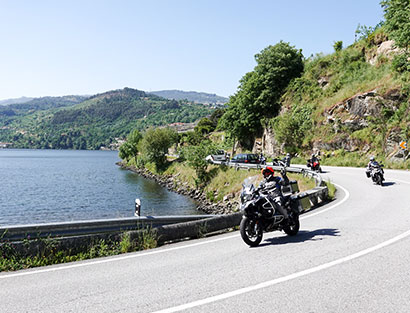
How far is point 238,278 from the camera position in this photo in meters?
5.50

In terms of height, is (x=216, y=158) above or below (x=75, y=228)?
above

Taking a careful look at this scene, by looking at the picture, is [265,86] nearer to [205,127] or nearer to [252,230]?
[252,230]

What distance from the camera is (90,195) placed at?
40.9 meters

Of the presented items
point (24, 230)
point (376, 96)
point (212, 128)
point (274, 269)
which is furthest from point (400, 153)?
point (212, 128)

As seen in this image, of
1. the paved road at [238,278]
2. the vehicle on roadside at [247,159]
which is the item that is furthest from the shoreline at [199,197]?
the paved road at [238,278]

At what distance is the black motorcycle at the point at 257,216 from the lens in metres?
7.63

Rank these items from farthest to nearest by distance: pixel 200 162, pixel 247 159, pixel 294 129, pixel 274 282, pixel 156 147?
pixel 156 147
pixel 294 129
pixel 200 162
pixel 247 159
pixel 274 282

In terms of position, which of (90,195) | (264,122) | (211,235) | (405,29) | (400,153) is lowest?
(90,195)

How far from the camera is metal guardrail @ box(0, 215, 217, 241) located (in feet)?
A: 23.6

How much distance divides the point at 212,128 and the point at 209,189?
67520mm

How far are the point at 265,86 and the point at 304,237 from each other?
4861 cm

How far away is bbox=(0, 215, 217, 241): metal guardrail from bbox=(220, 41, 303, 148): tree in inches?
1828

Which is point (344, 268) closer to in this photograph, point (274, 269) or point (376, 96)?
point (274, 269)

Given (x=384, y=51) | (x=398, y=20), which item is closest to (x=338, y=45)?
(x=384, y=51)
